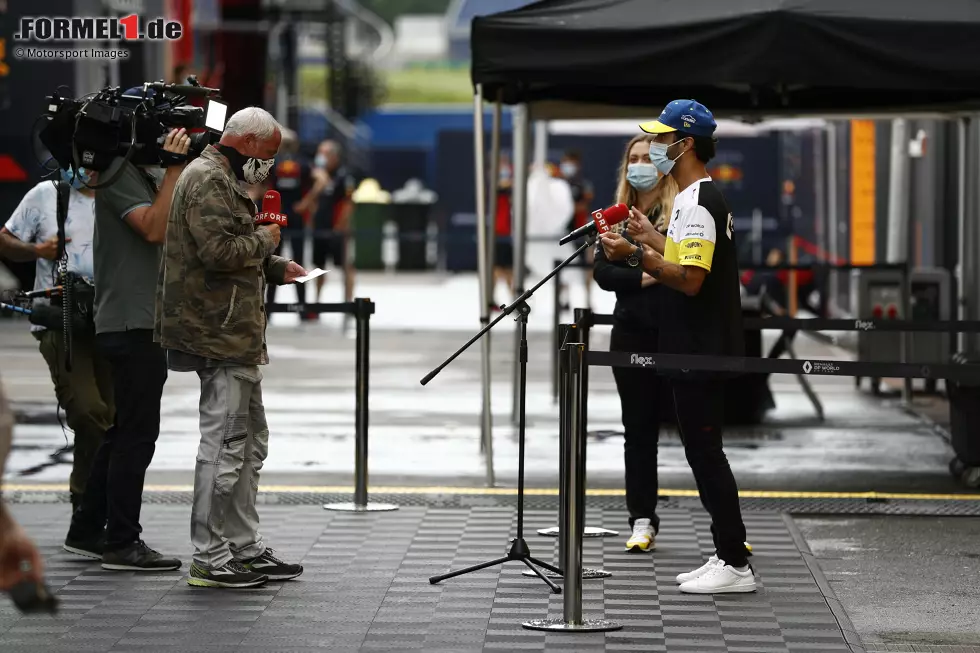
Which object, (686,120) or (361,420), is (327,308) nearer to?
(361,420)

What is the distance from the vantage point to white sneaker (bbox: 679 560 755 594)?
23.1ft

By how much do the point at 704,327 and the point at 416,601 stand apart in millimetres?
1693

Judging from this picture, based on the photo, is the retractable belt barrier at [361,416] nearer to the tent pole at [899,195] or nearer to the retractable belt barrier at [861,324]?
the retractable belt barrier at [861,324]

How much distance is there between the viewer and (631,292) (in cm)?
788

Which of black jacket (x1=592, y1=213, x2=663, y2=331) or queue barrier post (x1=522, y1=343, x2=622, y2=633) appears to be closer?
queue barrier post (x1=522, y1=343, x2=622, y2=633)

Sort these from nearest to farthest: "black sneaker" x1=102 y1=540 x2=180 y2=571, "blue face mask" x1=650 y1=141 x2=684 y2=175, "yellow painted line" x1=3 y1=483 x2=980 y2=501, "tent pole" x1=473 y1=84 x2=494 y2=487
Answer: "blue face mask" x1=650 y1=141 x2=684 y2=175 → "black sneaker" x1=102 y1=540 x2=180 y2=571 → "yellow painted line" x1=3 y1=483 x2=980 y2=501 → "tent pole" x1=473 y1=84 x2=494 y2=487

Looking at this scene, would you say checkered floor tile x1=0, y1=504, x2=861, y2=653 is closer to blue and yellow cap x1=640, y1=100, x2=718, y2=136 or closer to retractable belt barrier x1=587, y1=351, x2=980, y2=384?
retractable belt barrier x1=587, y1=351, x2=980, y2=384

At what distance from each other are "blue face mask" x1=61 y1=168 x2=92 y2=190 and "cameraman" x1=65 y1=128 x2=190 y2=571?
0.48 feet

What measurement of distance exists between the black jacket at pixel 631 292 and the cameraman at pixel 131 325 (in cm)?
208

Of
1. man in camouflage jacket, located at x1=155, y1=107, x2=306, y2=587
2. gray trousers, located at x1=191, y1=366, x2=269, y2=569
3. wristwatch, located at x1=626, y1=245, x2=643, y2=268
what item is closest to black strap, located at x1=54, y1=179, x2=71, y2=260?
man in camouflage jacket, located at x1=155, y1=107, x2=306, y2=587

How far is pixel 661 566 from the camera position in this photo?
7.62m

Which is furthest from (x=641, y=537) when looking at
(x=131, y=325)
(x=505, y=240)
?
(x=505, y=240)

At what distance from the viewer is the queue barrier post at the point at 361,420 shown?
29.5 feet

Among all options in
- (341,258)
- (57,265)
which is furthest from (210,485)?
(341,258)
